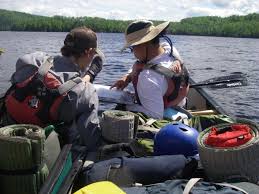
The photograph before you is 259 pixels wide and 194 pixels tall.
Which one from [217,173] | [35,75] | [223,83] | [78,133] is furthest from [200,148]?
[223,83]

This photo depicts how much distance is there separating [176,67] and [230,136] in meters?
1.76

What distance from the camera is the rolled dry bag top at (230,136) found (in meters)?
3.19

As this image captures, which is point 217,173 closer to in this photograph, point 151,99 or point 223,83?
point 151,99

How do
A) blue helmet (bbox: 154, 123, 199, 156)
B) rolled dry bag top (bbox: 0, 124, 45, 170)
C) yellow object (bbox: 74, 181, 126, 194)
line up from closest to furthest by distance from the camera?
yellow object (bbox: 74, 181, 126, 194) → rolled dry bag top (bbox: 0, 124, 45, 170) → blue helmet (bbox: 154, 123, 199, 156)

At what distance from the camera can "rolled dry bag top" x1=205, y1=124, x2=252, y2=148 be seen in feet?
10.5

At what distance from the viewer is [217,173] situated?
3.20 meters

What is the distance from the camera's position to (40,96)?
3.53 metres

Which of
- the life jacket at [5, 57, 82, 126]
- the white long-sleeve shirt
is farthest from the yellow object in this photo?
the white long-sleeve shirt

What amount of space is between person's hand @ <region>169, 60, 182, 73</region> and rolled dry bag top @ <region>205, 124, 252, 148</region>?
1.51m

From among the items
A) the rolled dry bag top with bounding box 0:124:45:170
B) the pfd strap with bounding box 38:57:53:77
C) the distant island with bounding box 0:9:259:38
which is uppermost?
the pfd strap with bounding box 38:57:53:77

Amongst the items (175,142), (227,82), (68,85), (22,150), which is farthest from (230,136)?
(227,82)

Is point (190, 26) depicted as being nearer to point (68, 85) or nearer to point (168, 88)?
point (168, 88)

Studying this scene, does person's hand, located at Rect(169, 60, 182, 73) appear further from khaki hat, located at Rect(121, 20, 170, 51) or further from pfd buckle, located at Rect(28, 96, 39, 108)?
pfd buckle, located at Rect(28, 96, 39, 108)

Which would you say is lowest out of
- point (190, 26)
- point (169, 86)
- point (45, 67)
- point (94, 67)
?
point (190, 26)
